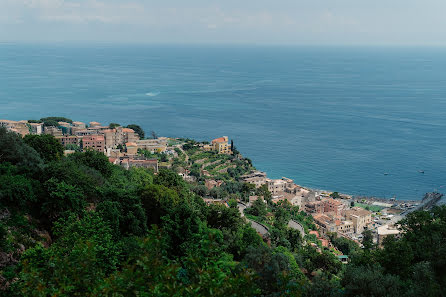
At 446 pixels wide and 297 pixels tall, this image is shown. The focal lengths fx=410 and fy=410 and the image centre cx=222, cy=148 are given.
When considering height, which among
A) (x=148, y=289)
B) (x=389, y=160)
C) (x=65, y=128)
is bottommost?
(x=389, y=160)

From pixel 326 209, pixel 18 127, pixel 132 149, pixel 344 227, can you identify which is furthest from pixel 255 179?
pixel 18 127

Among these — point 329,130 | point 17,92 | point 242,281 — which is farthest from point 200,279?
point 17,92

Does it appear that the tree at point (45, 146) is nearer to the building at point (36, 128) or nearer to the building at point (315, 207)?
the building at point (315, 207)

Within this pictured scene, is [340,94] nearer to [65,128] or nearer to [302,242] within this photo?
[65,128]

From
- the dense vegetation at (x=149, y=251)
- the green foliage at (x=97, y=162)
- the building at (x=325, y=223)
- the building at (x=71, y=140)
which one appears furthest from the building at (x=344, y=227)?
the building at (x=71, y=140)

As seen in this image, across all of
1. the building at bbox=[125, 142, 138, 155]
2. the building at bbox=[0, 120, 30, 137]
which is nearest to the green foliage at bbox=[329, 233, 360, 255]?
the building at bbox=[125, 142, 138, 155]

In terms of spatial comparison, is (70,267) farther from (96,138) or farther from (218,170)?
(96,138)

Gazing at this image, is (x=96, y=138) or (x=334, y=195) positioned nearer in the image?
(x=334, y=195)
